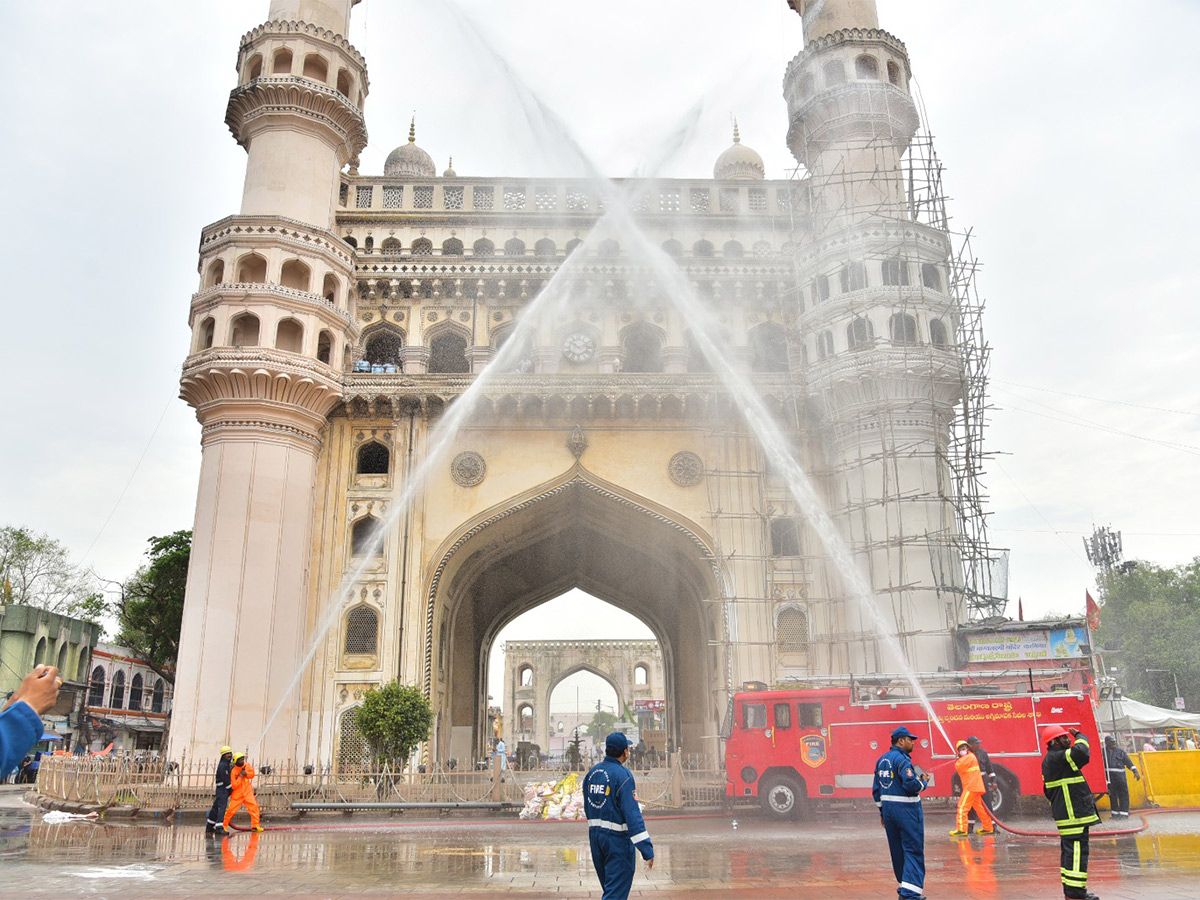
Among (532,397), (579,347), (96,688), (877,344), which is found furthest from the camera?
(96,688)

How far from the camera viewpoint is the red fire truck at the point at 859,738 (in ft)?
58.6

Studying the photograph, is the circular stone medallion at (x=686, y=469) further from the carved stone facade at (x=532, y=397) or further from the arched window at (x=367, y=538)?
the arched window at (x=367, y=538)

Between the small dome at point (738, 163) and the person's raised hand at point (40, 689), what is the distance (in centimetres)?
3571

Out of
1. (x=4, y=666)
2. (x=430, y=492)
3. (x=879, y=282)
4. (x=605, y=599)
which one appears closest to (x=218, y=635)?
(x=430, y=492)

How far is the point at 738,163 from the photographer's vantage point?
3741 cm

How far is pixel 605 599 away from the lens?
3722cm

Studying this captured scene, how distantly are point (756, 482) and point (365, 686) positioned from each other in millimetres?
12279

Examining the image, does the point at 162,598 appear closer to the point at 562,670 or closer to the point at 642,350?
the point at 642,350

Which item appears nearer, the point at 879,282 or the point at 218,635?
the point at 218,635

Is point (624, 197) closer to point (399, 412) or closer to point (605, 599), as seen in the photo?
point (399, 412)

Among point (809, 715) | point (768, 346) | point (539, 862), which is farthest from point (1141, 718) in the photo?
point (539, 862)

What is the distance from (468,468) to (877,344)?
474 inches

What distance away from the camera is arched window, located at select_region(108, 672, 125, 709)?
52.3 metres

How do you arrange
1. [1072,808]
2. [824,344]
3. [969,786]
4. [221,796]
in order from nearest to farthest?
[1072,808]
[969,786]
[221,796]
[824,344]
